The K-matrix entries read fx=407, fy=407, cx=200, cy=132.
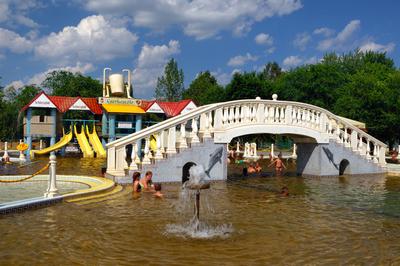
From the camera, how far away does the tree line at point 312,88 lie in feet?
109

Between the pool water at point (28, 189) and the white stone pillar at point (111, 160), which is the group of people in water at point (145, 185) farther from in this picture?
the pool water at point (28, 189)

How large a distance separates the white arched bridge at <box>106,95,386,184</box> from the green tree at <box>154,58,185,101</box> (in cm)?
6181

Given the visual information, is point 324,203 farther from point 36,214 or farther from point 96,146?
point 96,146

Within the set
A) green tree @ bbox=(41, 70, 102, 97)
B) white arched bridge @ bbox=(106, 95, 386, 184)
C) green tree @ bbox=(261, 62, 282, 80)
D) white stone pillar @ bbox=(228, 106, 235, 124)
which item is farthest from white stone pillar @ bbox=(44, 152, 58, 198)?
green tree @ bbox=(261, 62, 282, 80)

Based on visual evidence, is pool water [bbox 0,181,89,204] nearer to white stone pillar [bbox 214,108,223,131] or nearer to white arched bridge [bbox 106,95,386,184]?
white arched bridge [bbox 106,95,386,184]

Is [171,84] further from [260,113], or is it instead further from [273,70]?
[260,113]

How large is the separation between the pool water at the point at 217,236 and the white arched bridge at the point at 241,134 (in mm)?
2576

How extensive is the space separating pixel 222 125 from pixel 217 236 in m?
9.40

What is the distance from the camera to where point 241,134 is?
17656 mm

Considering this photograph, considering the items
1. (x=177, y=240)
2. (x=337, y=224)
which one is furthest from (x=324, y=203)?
(x=177, y=240)

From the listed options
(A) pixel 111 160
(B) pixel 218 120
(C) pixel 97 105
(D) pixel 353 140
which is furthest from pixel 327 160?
(C) pixel 97 105

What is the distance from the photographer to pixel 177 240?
8148mm

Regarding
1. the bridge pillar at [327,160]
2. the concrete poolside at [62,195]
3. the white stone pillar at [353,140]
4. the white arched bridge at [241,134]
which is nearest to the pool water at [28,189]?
the concrete poolside at [62,195]

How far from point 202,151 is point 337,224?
26.1 feet
